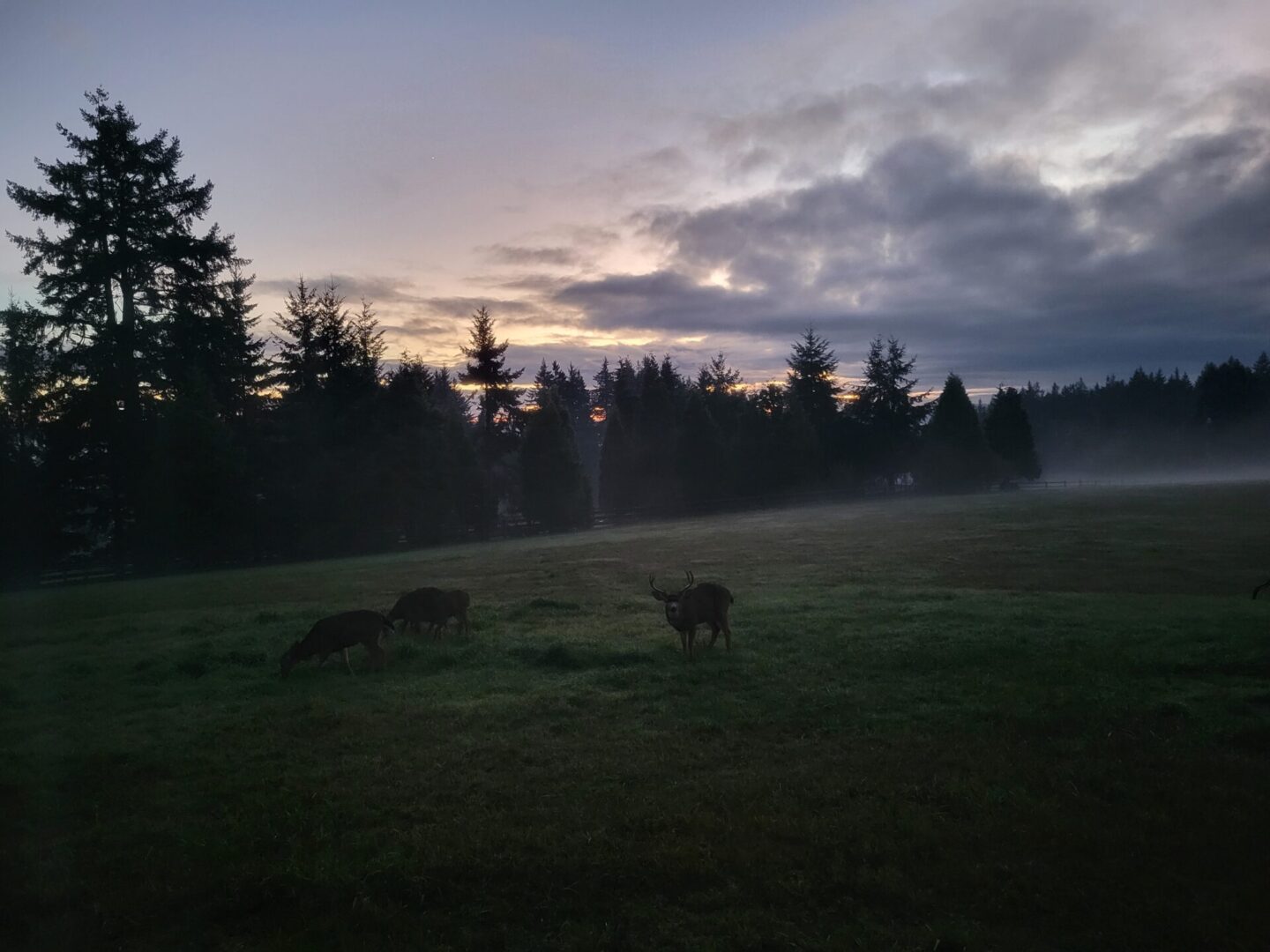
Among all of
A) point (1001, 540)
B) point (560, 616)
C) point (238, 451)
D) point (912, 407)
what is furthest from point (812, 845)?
point (912, 407)

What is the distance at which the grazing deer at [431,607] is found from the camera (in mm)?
16922

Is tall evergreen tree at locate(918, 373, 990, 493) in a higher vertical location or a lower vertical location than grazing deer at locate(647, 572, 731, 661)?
higher

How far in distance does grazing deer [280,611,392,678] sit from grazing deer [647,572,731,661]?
5336mm

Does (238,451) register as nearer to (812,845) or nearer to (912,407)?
(812,845)

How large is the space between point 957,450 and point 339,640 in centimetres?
7957

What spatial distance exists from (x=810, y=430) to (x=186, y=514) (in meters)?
58.4

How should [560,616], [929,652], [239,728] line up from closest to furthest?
[239,728] < [929,652] < [560,616]

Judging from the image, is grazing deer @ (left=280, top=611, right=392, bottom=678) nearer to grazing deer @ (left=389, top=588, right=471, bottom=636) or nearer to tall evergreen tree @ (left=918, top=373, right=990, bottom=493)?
grazing deer @ (left=389, top=588, right=471, bottom=636)

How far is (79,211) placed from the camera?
1679 inches

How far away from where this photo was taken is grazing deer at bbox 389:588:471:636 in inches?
666

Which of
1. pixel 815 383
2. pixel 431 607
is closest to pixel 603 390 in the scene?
pixel 815 383

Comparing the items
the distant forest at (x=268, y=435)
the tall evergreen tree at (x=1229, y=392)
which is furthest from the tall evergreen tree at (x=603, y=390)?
the tall evergreen tree at (x=1229, y=392)

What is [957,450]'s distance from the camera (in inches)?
3248

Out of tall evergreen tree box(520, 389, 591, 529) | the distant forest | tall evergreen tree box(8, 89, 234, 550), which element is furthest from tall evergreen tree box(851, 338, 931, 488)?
tall evergreen tree box(8, 89, 234, 550)
